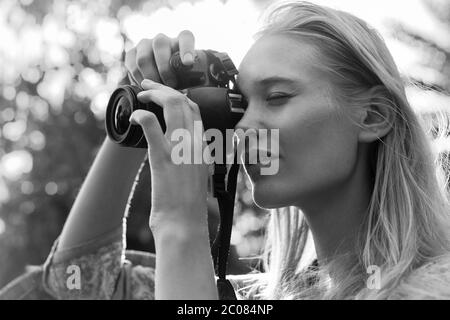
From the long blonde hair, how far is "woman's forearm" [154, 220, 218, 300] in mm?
384

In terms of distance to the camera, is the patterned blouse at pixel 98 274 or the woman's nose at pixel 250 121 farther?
the patterned blouse at pixel 98 274

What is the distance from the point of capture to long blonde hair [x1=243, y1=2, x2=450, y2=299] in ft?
5.68

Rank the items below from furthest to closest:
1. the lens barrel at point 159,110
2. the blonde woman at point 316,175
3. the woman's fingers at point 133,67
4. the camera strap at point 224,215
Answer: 1. the woman's fingers at point 133,67
2. the camera strap at point 224,215
3. the lens barrel at point 159,110
4. the blonde woman at point 316,175

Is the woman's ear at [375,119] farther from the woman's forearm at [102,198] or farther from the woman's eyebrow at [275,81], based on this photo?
the woman's forearm at [102,198]

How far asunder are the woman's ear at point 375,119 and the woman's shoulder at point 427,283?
0.39 meters

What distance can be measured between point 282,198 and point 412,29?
3232mm

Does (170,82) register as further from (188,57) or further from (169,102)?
(169,102)

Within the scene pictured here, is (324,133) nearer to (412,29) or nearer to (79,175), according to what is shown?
(412,29)

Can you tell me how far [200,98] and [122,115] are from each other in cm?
21

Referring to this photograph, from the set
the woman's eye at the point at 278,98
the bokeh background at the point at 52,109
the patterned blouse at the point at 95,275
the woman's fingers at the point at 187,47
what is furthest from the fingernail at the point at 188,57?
the bokeh background at the point at 52,109

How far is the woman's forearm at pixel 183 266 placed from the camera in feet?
4.81

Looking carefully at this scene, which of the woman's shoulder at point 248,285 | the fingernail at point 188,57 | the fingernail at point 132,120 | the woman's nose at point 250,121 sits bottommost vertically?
the woman's shoulder at point 248,285

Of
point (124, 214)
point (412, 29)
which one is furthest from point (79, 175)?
point (124, 214)

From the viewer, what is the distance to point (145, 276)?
2096 mm
